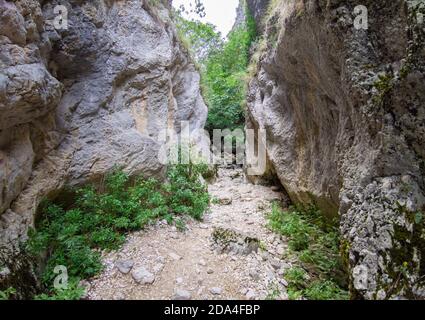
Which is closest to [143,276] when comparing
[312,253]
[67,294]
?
[67,294]

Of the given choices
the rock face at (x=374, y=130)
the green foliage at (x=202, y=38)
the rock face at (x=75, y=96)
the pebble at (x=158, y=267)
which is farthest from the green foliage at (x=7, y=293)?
the green foliage at (x=202, y=38)

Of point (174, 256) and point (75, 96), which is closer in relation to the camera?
point (174, 256)

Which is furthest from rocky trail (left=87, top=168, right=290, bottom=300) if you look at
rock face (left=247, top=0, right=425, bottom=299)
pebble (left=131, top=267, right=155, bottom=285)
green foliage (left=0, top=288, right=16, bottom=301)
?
rock face (left=247, top=0, right=425, bottom=299)

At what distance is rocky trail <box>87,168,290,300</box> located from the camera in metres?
3.72

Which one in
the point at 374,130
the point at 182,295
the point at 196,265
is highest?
the point at 374,130

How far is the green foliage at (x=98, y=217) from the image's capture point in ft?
12.6

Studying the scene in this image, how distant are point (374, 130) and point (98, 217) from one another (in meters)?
4.44

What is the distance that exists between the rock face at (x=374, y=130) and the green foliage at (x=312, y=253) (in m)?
0.52

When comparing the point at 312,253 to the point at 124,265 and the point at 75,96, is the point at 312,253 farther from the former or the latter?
the point at 75,96

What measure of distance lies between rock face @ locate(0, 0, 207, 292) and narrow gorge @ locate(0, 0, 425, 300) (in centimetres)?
3

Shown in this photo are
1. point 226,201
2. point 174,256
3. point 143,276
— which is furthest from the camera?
Answer: point 226,201

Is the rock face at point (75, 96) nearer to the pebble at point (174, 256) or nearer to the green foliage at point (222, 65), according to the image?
the pebble at point (174, 256)

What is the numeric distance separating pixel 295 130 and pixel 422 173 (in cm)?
398

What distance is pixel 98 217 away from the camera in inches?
184
